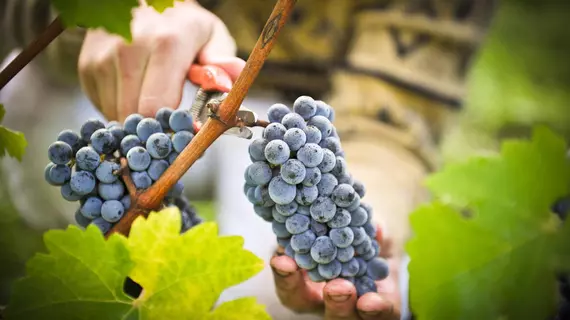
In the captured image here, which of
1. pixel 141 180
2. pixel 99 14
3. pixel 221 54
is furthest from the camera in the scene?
pixel 221 54

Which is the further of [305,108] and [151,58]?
[151,58]

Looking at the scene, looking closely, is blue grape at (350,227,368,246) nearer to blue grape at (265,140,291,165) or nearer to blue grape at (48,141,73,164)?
blue grape at (265,140,291,165)

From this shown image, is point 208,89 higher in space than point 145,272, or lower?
higher

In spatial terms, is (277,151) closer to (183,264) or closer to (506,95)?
(183,264)

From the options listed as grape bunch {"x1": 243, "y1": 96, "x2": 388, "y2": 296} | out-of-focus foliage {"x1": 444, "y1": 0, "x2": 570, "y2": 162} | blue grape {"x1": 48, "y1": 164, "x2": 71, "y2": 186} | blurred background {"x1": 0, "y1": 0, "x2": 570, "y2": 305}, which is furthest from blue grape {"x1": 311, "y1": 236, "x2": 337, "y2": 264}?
out-of-focus foliage {"x1": 444, "y1": 0, "x2": 570, "y2": 162}

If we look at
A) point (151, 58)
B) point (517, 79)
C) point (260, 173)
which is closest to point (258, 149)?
point (260, 173)

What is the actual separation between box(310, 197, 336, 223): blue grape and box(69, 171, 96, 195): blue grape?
0.18m

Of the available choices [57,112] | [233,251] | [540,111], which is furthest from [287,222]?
[540,111]

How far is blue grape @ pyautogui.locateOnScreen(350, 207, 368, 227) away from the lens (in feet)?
1.48

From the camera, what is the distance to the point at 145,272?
369 mm

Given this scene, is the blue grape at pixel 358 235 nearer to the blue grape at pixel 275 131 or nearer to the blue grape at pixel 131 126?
the blue grape at pixel 275 131

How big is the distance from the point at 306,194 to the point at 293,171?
3 cm

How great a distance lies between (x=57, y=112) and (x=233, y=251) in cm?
85

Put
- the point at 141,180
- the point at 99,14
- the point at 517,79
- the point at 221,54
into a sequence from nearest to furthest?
the point at 99,14 < the point at 141,180 < the point at 221,54 < the point at 517,79
